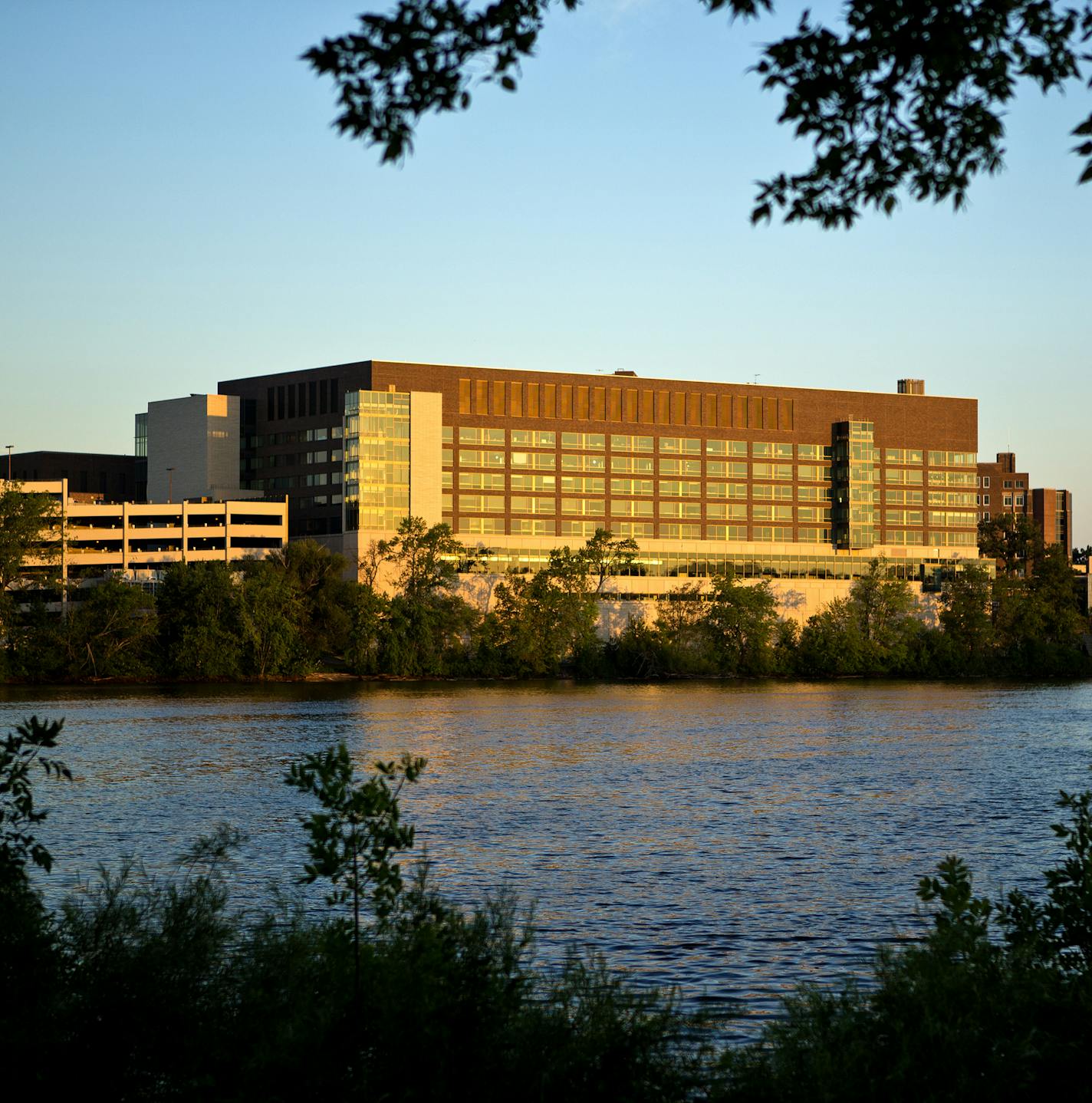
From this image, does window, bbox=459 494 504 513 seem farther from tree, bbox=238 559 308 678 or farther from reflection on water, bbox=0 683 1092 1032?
reflection on water, bbox=0 683 1092 1032

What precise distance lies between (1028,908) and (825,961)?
28.2 ft

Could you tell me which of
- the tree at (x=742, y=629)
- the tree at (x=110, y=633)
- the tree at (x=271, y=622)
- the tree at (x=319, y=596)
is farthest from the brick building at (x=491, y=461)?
the tree at (x=110, y=633)

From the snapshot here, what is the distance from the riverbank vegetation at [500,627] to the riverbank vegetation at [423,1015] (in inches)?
4792

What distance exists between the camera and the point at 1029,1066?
43.2 feet

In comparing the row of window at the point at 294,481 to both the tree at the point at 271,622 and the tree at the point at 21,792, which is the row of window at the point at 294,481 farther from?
the tree at the point at 21,792

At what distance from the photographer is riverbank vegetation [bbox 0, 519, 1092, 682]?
13475 centimetres

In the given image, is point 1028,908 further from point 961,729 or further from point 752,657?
point 752,657

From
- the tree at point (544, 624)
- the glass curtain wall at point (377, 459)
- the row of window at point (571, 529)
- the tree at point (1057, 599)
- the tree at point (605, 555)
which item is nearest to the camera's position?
the tree at point (544, 624)

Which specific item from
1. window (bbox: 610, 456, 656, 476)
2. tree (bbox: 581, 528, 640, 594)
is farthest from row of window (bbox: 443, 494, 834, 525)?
tree (bbox: 581, 528, 640, 594)

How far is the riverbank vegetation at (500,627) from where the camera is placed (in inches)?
5305

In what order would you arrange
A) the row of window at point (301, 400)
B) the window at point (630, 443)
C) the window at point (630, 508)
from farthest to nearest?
the window at point (630, 443)
the window at point (630, 508)
the row of window at point (301, 400)

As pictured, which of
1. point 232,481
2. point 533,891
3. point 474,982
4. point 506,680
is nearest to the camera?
point 474,982

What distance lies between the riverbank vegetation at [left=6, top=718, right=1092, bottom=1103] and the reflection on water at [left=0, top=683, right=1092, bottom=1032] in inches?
266

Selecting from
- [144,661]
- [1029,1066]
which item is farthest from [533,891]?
[144,661]
